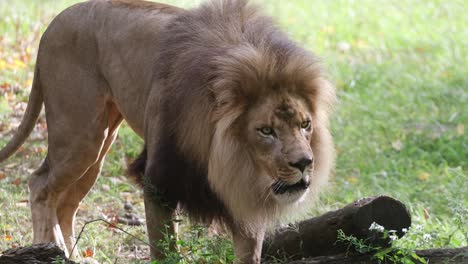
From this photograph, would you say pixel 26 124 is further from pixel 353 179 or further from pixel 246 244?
pixel 353 179

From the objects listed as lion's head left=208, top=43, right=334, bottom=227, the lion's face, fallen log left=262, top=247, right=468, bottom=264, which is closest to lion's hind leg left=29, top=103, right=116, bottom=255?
lion's head left=208, top=43, right=334, bottom=227

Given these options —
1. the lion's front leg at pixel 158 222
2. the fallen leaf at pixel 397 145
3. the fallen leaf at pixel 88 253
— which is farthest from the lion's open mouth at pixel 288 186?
the fallen leaf at pixel 397 145

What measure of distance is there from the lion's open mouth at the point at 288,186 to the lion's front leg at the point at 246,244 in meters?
0.43

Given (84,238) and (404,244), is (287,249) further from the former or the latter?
(84,238)

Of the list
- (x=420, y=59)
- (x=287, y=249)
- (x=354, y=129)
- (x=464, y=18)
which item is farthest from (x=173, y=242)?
(x=464, y=18)

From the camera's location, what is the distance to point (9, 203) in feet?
18.0

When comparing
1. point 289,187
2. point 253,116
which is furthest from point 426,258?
point 253,116

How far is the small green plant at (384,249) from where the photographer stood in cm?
344

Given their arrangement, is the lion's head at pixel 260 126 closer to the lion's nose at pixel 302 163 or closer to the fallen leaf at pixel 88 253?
the lion's nose at pixel 302 163

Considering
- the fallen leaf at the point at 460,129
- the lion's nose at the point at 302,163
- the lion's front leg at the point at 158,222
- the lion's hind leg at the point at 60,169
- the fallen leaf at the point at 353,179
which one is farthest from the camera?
the fallen leaf at the point at 460,129

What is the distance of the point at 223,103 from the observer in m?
3.53

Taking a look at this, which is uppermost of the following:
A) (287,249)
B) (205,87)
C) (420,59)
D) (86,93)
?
(205,87)

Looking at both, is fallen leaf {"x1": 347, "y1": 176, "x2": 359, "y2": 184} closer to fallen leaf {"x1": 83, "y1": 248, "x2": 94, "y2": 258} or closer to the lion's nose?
fallen leaf {"x1": 83, "y1": 248, "x2": 94, "y2": 258}

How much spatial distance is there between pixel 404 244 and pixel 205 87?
147cm
